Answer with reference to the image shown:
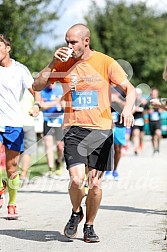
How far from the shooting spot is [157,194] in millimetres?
10945

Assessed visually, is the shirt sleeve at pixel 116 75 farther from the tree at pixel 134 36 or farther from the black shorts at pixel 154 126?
the tree at pixel 134 36

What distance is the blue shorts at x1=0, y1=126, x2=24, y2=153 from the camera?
27.5ft

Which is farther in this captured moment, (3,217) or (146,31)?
(146,31)

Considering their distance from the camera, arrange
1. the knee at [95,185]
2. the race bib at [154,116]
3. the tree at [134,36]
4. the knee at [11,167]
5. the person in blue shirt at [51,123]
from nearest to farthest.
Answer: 1. the knee at [95,185]
2. the knee at [11,167]
3. the person in blue shirt at [51,123]
4. the race bib at [154,116]
5. the tree at [134,36]

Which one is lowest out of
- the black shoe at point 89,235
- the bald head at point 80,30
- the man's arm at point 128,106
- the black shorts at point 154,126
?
the black shorts at point 154,126

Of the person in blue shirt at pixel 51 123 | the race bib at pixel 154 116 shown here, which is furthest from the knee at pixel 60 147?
the race bib at pixel 154 116

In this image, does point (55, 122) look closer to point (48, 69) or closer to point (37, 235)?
point (37, 235)

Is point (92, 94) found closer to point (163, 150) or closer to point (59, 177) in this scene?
point (59, 177)

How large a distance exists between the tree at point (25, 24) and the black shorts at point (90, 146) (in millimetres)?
8619

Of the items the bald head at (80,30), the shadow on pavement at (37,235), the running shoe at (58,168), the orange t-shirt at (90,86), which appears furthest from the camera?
the running shoe at (58,168)

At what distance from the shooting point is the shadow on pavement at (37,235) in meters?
7.14

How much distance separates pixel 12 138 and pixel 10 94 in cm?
51

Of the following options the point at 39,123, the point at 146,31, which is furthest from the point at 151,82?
the point at 39,123

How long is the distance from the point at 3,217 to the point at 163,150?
14.0 m
